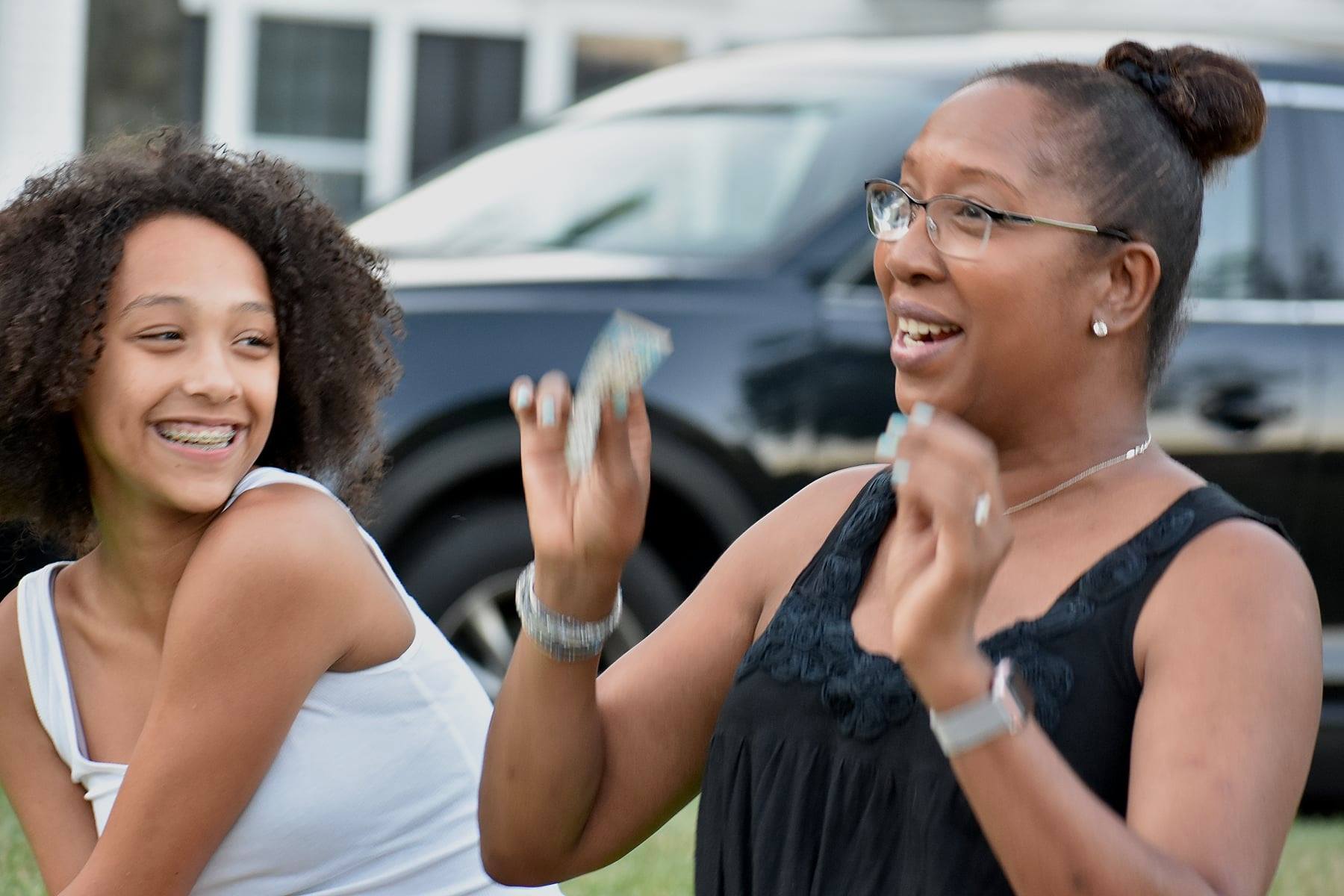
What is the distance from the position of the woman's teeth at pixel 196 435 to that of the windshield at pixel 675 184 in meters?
2.70

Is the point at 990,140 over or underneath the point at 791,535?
over

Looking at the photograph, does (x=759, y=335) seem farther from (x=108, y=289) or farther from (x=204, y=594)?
(x=204, y=594)

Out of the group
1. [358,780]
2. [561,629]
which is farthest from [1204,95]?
[358,780]

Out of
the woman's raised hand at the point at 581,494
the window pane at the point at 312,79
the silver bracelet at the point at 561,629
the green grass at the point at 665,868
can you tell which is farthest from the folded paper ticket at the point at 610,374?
the window pane at the point at 312,79

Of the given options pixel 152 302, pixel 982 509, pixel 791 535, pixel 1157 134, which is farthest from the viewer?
pixel 152 302

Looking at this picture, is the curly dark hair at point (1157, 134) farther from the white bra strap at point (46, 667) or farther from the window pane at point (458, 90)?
the window pane at point (458, 90)

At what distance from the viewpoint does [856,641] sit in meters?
2.15

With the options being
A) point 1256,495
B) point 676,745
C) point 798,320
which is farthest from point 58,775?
point 1256,495

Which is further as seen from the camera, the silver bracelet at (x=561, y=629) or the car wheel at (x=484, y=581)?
the car wheel at (x=484, y=581)

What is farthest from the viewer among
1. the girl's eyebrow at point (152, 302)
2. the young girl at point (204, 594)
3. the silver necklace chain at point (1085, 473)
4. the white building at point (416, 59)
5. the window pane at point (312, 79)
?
the window pane at point (312, 79)

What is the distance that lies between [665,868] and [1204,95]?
2560mm

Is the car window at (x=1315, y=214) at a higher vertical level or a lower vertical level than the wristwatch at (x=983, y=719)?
higher

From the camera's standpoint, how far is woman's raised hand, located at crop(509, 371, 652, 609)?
209cm

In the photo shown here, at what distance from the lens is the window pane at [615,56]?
13570mm
